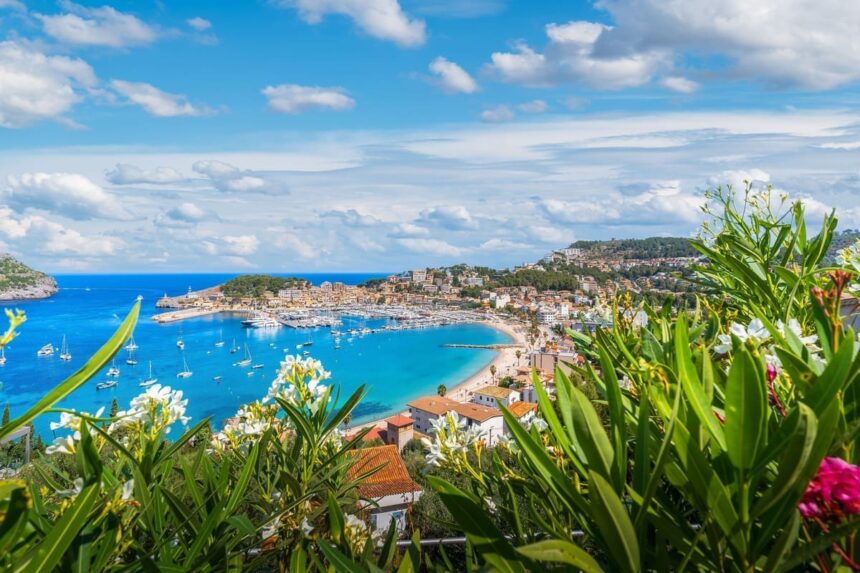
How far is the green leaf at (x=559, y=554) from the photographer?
498 millimetres

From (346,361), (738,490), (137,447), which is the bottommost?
(346,361)

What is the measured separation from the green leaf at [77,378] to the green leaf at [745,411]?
618 mm

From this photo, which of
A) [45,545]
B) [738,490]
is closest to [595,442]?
[738,490]

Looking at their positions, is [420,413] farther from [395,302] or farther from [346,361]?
[395,302]

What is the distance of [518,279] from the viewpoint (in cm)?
7844

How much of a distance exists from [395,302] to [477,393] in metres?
50.2

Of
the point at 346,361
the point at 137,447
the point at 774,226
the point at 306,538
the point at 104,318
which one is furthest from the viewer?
the point at 104,318

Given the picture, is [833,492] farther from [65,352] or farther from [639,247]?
[639,247]

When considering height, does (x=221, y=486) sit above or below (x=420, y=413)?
above

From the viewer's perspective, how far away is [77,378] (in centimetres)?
57

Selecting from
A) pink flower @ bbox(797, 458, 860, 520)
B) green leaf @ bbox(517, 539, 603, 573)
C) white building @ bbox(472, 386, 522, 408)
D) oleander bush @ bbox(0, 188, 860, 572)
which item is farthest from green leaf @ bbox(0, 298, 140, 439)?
white building @ bbox(472, 386, 522, 408)

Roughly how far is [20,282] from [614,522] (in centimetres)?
9105

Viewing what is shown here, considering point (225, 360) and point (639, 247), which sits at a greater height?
point (639, 247)

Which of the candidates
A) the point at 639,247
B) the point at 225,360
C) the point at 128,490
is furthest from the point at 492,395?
the point at 639,247
